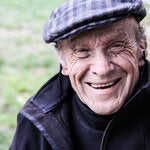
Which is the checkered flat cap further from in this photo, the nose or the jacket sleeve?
the jacket sleeve

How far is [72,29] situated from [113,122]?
20.9 inches

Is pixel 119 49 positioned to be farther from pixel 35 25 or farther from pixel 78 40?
pixel 35 25

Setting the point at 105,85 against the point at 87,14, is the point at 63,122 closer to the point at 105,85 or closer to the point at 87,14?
the point at 105,85

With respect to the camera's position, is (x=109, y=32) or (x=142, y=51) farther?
(x=142, y=51)

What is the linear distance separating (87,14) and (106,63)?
0.86ft

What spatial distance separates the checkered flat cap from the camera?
2.35 metres

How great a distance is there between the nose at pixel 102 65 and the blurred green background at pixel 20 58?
7.94ft

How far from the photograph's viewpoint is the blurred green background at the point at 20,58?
545 centimetres

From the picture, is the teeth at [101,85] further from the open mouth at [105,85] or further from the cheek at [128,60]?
the cheek at [128,60]

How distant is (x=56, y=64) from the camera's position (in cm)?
650

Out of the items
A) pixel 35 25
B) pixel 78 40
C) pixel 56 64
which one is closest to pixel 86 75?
pixel 78 40

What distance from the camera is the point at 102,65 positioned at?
2.45m

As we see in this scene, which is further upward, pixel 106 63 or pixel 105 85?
pixel 106 63

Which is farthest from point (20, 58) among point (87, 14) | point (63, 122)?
point (87, 14)
